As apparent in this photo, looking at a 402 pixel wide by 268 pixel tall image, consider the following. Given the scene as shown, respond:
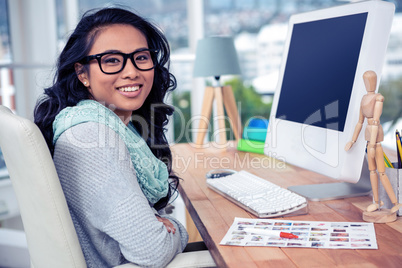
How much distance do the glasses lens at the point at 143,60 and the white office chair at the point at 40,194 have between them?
405mm

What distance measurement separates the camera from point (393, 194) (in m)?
1.12

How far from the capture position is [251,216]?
119 cm

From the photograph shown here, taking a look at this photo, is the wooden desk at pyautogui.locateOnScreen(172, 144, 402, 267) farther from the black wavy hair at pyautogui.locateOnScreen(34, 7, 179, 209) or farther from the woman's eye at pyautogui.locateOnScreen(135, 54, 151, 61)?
the woman's eye at pyautogui.locateOnScreen(135, 54, 151, 61)

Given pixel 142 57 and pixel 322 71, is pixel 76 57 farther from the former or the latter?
pixel 322 71

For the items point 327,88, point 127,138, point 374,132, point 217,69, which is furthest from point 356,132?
point 217,69

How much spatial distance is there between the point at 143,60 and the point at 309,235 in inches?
26.7

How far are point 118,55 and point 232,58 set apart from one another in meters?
1.08

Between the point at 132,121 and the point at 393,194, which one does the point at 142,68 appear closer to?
the point at 132,121

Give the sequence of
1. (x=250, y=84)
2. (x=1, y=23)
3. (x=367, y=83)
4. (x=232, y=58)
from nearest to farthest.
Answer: (x=367, y=83) → (x=232, y=58) → (x=1, y=23) → (x=250, y=84)

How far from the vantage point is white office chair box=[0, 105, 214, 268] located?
92 centimetres

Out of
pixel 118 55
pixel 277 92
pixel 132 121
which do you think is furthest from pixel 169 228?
pixel 277 92

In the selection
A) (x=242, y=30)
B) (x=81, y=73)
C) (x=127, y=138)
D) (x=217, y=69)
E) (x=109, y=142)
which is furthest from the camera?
(x=242, y=30)

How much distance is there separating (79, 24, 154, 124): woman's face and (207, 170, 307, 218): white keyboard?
0.39 m

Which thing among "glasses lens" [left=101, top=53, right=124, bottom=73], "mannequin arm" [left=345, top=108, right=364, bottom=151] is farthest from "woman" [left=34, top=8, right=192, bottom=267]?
"mannequin arm" [left=345, top=108, right=364, bottom=151]
